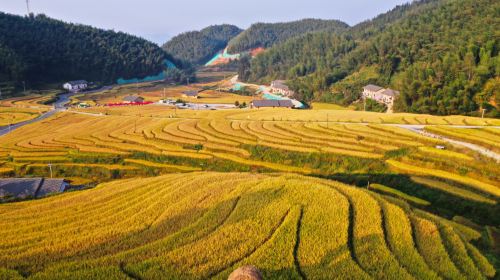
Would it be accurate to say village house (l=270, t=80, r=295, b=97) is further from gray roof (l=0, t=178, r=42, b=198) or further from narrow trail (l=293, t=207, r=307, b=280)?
narrow trail (l=293, t=207, r=307, b=280)

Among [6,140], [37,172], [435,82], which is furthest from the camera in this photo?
[435,82]

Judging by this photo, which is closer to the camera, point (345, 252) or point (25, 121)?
point (345, 252)

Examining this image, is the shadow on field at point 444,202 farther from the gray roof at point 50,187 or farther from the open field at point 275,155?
the gray roof at point 50,187

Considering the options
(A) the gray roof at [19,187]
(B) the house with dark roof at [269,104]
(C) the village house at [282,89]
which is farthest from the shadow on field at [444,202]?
(C) the village house at [282,89]

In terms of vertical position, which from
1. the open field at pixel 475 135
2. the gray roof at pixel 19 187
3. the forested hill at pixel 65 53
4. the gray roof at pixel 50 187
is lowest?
the gray roof at pixel 50 187

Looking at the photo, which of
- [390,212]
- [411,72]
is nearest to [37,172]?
[390,212]

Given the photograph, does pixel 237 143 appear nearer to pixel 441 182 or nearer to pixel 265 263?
pixel 441 182
